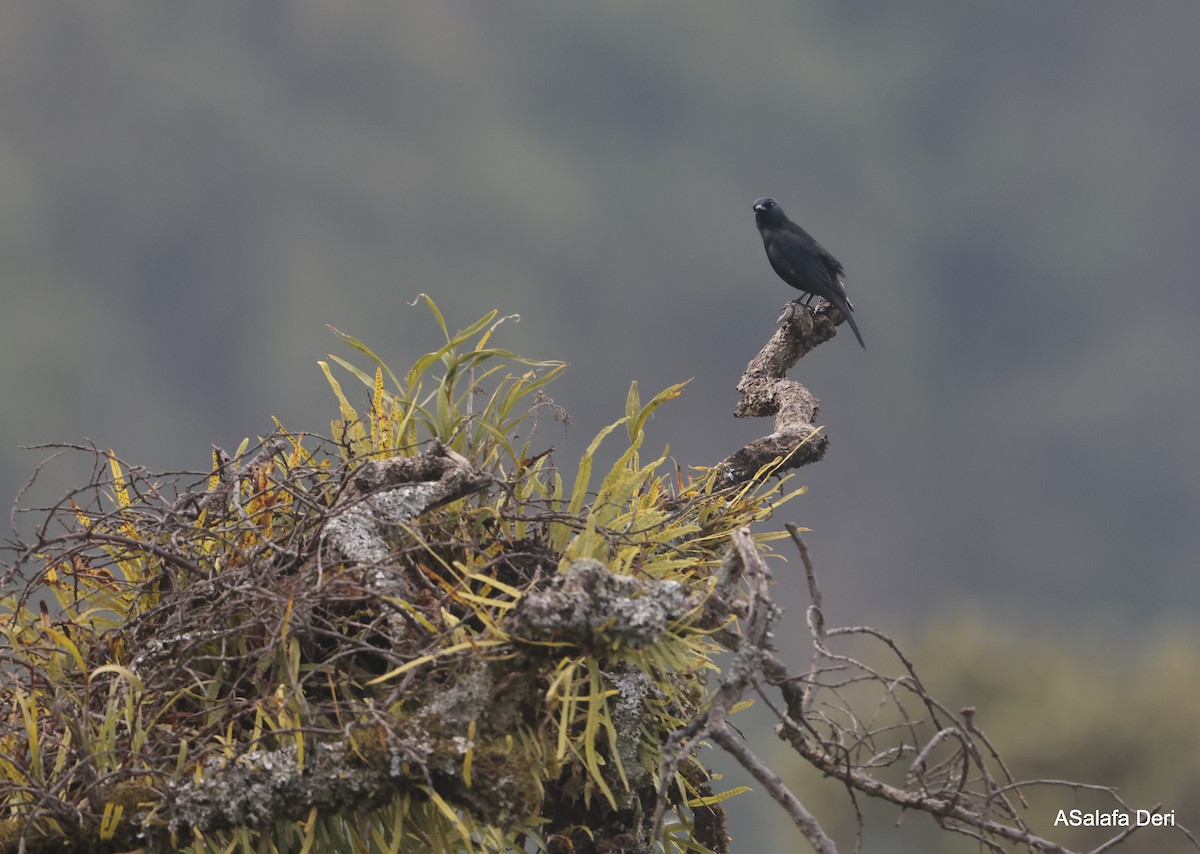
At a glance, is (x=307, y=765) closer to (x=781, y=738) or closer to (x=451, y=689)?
(x=451, y=689)

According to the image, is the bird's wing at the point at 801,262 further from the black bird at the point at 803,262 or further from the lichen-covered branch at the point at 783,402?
the lichen-covered branch at the point at 783,402

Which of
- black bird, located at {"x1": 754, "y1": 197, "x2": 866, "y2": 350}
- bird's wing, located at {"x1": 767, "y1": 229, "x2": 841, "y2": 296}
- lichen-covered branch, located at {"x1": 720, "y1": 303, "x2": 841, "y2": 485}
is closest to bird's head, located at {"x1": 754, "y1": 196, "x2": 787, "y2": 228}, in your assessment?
black bird, located at {"x1": 754, "y1": 197, "x2": 866, "y2": 350}

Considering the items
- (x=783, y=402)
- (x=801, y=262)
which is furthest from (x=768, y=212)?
(x=783, y=402)

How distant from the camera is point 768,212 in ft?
15.5

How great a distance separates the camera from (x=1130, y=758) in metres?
6.70

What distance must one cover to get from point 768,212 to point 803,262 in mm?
619

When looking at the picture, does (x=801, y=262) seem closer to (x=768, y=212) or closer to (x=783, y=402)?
(x=768, y=212)

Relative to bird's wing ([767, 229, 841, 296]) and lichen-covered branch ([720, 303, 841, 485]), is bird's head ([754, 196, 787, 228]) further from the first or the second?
lichen-covered branch ([720, 303, 841, 485])

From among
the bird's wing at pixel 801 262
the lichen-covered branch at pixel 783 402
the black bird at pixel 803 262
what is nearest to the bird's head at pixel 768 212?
the black bird at pixel 803 262

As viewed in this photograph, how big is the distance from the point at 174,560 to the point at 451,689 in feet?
2.34

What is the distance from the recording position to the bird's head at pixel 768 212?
184 inches

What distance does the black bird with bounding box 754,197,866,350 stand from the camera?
13.1ft

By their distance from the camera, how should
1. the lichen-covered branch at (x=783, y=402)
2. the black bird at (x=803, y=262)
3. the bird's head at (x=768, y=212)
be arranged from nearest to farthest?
the lichen-covered branch at (x=783, y=402)
the black bird at (x=803, y=262)
the bird's head at (x=768, y=212)

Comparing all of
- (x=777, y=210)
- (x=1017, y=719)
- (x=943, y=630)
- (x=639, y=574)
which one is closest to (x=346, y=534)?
(x=639, y=574)
